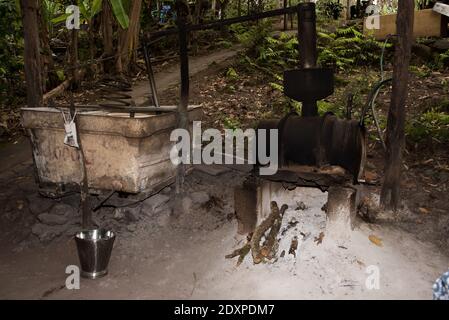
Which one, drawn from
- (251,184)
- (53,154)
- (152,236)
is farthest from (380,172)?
(53,154)

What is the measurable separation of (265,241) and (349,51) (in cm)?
Result: 667

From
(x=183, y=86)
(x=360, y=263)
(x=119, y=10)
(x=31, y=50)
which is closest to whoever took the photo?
(x=360, y=263)

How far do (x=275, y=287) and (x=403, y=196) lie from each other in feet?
6.69

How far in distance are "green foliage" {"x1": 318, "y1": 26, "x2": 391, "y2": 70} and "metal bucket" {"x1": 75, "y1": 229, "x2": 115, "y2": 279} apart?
21.9 feet

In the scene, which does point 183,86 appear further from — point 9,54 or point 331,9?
point 331,9

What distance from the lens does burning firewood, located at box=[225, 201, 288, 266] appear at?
4.18 meters

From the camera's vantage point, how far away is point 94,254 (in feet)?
13.7

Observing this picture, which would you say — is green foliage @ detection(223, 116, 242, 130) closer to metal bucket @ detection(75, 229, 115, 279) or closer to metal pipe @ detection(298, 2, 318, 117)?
metal pipe @ detection(298, 2, 318, 117)

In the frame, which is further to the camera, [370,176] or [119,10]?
[119,10]

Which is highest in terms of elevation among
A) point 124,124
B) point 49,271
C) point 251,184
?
point 124,124

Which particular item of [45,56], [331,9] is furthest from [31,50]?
[331,9]

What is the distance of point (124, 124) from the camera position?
4.65m

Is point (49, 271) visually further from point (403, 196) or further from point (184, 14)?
point (184, 14)

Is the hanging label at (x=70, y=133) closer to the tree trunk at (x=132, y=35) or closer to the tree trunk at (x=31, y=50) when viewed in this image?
the tree trunk at (x=31, y=50)
